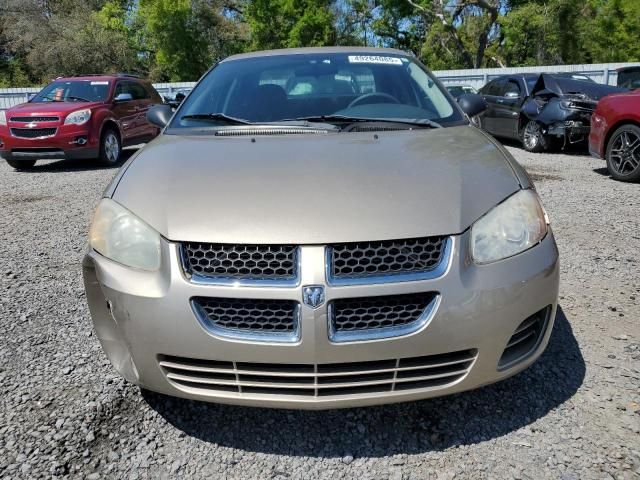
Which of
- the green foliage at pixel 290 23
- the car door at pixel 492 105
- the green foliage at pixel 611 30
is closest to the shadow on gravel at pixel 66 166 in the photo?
the car door at pixel 492 105

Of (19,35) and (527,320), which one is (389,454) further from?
(19,35)

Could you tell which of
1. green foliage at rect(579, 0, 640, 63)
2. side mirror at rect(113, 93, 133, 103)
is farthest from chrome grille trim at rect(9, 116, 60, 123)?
green foliage at rect(579, 0, 640, 63)

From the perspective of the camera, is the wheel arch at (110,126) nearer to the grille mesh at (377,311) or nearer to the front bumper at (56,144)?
the front bumper at (56,144)

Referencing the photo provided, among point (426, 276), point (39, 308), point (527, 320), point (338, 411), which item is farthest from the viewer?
point (39, 308)

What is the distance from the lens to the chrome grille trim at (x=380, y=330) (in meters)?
1.80

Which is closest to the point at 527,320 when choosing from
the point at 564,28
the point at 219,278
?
the point at 219,278

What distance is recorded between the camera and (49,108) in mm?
9133

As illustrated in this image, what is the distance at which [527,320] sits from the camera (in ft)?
6.64

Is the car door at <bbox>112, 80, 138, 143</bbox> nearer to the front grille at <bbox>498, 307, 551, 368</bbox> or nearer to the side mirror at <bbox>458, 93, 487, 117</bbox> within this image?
the side mirror at <bbox>458, 93, 487, 117</bbox>

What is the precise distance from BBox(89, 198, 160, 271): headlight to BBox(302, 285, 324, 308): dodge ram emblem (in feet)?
1.87

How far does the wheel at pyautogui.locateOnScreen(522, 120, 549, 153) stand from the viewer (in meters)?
9.54

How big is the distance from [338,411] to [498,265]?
3.07ft

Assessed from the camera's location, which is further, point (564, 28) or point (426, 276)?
point (564, 28)

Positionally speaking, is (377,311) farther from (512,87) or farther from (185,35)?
(185,35)
